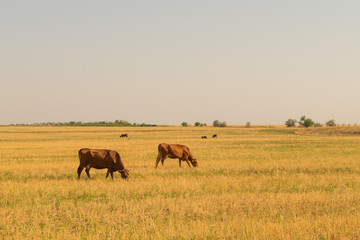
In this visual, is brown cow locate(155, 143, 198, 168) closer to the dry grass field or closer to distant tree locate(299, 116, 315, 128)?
the dry grass field

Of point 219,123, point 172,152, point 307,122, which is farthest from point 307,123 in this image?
point 172,152

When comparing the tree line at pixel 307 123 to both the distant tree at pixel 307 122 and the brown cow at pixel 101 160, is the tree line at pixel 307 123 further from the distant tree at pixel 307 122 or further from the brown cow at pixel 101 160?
the brown cow at pixel 101 160

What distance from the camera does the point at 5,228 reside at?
8680mm

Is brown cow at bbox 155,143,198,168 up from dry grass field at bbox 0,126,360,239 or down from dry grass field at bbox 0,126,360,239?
up

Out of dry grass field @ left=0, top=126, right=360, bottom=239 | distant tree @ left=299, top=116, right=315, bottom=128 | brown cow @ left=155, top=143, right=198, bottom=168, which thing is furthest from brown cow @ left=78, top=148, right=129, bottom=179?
distant tree @ left=299, top=116, right=315, bottom=128

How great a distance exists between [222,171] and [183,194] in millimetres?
6554

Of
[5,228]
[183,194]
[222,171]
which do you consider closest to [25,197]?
[5,228]

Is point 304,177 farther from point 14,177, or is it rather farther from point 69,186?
point 14,177

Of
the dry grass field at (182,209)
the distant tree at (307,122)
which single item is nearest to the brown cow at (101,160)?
the dry grass field at (182,209)

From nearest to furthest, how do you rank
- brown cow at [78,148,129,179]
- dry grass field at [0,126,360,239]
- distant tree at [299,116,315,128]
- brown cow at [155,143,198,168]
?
1. dry grass field at [0,126,360,239]
2. brown cow at [78,148,129,179]
3. brown cow at [155,143,198,168]
4. distant tree at [299,116,315,128]

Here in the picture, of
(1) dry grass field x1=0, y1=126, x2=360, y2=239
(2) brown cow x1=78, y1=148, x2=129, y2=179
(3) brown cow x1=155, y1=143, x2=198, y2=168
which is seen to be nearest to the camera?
(1) dry grass field x1=0, y1=126, x2=360, y2=239

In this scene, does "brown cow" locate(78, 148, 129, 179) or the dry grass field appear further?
"brown cow" locate(78, 148, 129, 179)

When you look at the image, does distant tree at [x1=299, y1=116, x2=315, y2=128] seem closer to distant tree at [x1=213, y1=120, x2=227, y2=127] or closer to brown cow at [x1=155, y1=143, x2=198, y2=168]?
distant tree at [x1=213, y1=120, x2=227, y2=127]

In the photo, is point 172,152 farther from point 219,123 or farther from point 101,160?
point 219,123
